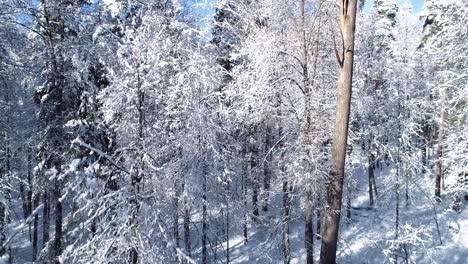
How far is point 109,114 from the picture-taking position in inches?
301

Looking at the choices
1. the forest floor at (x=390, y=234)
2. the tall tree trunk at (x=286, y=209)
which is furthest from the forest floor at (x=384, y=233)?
the tall tree trunk at (x=286, y=209)

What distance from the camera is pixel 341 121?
549cm

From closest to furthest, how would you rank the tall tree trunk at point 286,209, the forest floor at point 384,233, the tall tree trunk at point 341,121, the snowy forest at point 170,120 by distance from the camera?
1. the tall tree trunk at point 341,121
2. the snowy forest at point 170,120
3. the tall tree trunk at point 286,209
4. the forest floor at point 384,233

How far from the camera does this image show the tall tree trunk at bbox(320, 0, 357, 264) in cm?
531

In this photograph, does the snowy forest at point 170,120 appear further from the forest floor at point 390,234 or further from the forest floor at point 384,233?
the forest floor at point 384,233

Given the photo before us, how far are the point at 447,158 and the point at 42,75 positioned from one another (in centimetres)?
1412

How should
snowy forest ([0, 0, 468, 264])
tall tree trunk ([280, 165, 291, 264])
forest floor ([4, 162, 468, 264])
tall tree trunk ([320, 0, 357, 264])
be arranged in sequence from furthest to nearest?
forest floor ([4, 162, 468, 264]) < tall tree trunk ([280, 165, 291, 264]) < snowy forest ([0, 0, 468, 264]) < tall tree trunk ([320, 0, 357, 264])

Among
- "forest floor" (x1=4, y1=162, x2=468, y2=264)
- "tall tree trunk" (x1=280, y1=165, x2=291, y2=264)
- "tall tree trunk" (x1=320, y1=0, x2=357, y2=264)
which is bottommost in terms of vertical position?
"forest floor" (x1=4, y1=162, x2=468, y2=264)

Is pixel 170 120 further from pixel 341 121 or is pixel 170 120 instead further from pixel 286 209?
pixel 341 121

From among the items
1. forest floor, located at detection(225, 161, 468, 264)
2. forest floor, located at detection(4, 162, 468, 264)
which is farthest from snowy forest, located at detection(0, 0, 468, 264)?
forest floor, located at detection(4, 162, 468, 264)

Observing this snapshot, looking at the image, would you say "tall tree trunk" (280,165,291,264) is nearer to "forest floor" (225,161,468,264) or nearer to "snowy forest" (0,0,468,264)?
"snowy forest" (0,0,468,264)

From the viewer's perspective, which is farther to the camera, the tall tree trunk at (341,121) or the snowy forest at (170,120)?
the snowy forest at (170,120)

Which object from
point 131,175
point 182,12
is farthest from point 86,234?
point 182,12

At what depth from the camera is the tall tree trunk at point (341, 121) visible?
531 centimetres
